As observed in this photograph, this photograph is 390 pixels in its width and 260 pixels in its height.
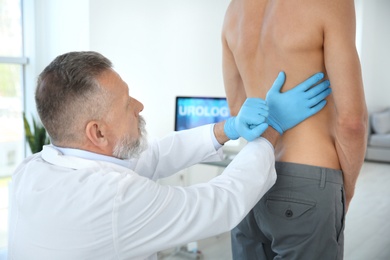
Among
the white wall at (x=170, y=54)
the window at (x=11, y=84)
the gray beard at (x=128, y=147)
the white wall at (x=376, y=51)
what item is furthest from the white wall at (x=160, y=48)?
the white wall at (x=376, y=51)

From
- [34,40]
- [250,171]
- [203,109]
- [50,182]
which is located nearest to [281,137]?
[250,171]

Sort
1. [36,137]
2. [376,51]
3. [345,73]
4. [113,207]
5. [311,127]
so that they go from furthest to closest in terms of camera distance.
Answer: [376,51]
[36,137]
[311,127]
[345,73]
[113,207]

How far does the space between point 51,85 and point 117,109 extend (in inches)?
7.4

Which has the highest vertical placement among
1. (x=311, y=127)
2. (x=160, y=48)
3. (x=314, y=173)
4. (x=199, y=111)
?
(x=160, y=48)

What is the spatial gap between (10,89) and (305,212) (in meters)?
3.38

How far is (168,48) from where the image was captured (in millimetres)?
3838

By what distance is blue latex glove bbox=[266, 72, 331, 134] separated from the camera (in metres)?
1.17

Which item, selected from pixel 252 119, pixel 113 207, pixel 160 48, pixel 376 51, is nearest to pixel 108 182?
pixel 113 207

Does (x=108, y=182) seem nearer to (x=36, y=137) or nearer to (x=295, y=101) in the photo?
(x=295, y=101)

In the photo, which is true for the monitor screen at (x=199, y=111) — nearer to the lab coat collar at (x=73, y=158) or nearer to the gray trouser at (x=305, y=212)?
the gray trouser at (x=305, y=212)

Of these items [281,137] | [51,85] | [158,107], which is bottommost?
[158,107]

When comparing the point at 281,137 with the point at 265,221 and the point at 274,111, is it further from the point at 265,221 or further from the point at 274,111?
the point at 265,221

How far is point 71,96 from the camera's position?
1.10 metres

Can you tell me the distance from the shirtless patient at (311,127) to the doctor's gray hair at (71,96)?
0.51m
